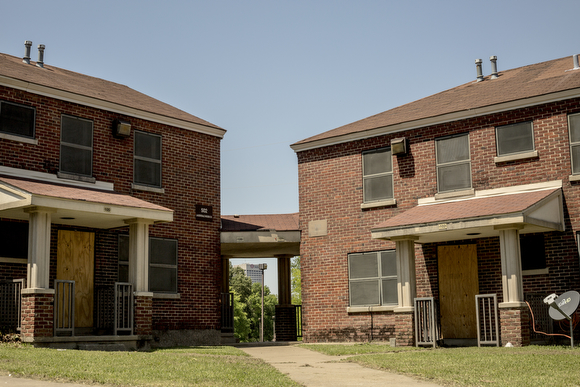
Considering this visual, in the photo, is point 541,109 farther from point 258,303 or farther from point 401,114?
point 258,303

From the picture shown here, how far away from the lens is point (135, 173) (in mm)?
19219

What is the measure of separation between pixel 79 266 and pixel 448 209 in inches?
371

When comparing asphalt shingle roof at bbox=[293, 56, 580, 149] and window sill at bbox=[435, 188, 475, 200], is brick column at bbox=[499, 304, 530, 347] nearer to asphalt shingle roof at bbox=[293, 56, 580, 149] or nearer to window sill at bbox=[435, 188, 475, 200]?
window sill at bbox=[435, 188, 475, 200]

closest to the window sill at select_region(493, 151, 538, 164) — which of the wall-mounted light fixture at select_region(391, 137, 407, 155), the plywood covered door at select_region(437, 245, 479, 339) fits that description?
the plywood covered door at select_region(437, 245, 479, 339)

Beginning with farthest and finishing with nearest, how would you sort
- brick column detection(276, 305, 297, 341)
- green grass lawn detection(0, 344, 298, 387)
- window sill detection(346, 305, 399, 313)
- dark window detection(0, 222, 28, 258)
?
brick column detection(276, 305, 297, 341), window sill detection(346, 305, 399, 313), dark window detection(0, 222, 28, 258), green grass lawn detection(0, 344, 298, 387)

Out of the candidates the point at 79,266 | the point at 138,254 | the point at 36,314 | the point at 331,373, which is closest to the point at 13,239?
the point at 79,266

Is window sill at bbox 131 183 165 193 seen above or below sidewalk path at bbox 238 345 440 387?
above

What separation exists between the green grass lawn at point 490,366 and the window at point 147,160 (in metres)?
8.23

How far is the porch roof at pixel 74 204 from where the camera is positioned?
48.0 feet

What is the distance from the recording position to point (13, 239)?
53.1ft

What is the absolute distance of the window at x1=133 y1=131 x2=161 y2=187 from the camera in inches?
760

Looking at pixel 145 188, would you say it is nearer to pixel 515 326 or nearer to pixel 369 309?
pixel 369 309

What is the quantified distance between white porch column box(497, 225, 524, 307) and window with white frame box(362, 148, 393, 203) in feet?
15.1

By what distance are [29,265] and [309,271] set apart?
29.2 ft
